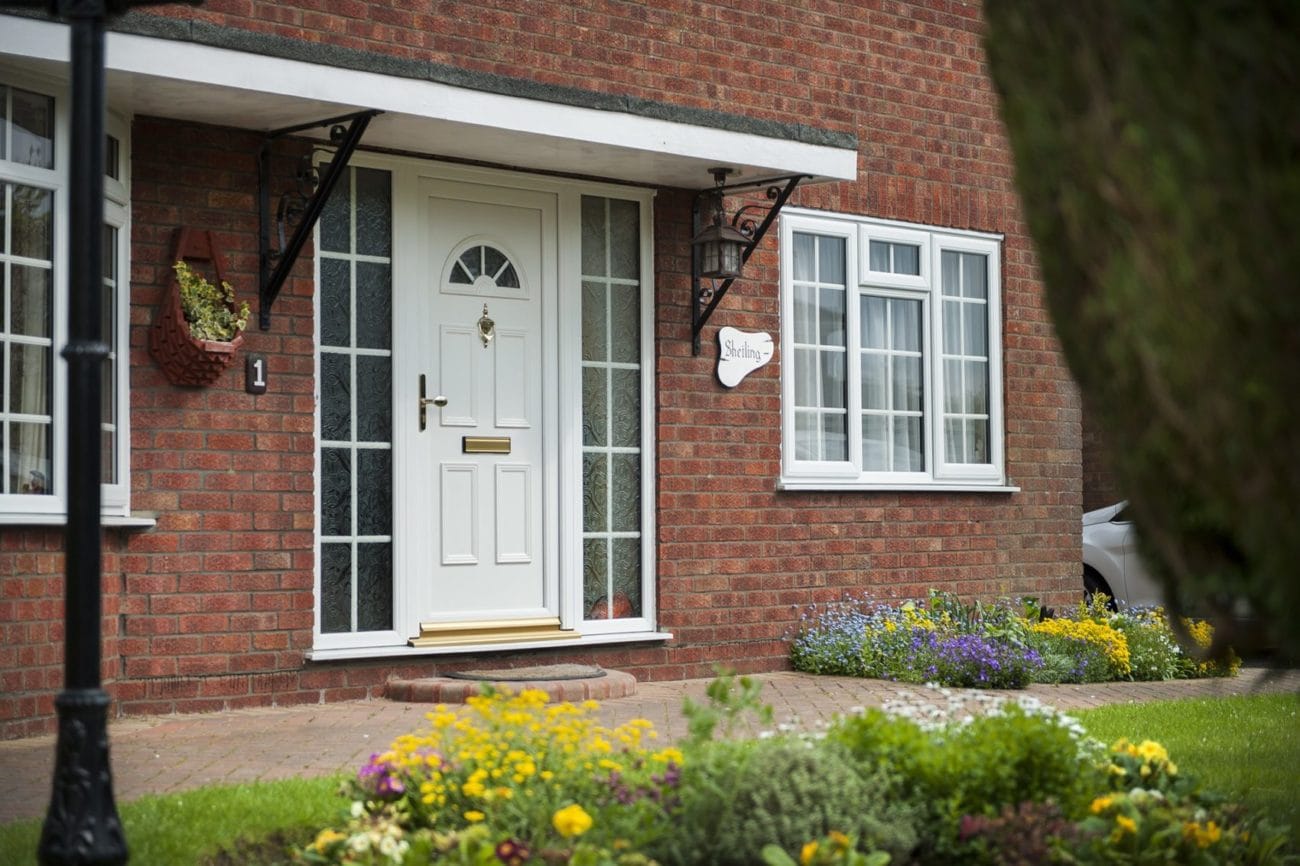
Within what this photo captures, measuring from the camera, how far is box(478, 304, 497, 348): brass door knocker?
9.43 metres

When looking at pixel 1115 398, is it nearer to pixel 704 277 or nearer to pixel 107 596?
pixel 107 596

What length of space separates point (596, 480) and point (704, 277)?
4.83ft

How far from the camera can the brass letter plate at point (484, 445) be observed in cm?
934

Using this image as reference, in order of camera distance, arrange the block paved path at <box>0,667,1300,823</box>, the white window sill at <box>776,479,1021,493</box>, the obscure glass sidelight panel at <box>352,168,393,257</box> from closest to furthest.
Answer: the block paved path at <box>0,667,1300,823</box>, the obscure glass sidelight panel at <box>352,168,393,257</box>, the white window sill at <box>776,479,1021,493</box>

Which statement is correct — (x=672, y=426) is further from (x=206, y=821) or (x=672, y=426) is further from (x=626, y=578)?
(x=206, y=821)

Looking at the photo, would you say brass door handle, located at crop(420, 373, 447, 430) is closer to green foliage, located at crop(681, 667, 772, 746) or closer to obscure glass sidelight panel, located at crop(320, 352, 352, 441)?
obscure glass sidelight panel, located at crop(320, 352, 352, 441)

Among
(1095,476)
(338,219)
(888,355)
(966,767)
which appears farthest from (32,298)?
(1095,476)

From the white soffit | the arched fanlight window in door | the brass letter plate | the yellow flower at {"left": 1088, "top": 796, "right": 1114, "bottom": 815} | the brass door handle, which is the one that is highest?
the white soffit

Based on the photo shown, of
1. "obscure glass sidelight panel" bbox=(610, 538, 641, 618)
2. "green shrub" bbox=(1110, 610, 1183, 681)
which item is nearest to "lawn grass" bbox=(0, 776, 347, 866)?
"obscure glass sidelight panel" bbox=(610, 538, 641, 618)

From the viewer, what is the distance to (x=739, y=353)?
1050 centimetres

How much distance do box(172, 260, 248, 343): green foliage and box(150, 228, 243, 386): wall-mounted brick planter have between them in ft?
0.12

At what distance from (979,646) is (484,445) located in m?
3.27

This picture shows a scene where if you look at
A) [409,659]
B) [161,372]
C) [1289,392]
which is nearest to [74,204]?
[1289,392]

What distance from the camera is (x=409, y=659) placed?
8.99 meters
